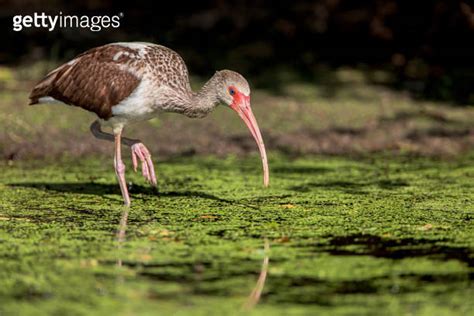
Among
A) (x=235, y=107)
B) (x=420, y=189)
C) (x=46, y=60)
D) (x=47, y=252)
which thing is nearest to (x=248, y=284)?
(x=47, y=252)

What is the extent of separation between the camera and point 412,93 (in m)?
13.8

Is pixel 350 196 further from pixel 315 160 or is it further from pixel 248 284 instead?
pixel 248 284

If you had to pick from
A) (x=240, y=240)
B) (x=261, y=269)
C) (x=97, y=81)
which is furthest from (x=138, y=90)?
(x=261, y=269)

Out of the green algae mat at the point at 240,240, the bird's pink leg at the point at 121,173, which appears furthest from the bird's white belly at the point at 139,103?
the green algae mat at the point at 240,240

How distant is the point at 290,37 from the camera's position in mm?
15570

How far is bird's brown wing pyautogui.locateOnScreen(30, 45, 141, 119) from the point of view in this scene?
8469 millimetres

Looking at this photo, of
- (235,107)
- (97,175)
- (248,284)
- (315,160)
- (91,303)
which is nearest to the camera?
(91,303)

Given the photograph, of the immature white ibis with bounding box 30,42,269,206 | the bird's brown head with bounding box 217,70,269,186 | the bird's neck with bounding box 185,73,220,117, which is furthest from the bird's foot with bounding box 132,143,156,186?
the bird's brown head with bounding box 217,70,269,186

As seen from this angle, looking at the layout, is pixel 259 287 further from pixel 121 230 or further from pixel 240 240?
pixel 121 230

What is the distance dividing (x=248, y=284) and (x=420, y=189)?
147 inches

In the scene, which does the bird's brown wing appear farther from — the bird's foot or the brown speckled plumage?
the bird's foot

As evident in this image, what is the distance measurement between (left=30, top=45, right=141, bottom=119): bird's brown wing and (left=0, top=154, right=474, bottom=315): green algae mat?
80 cm

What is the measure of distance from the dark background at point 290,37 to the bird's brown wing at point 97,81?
5491mm

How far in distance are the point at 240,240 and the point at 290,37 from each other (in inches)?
353
